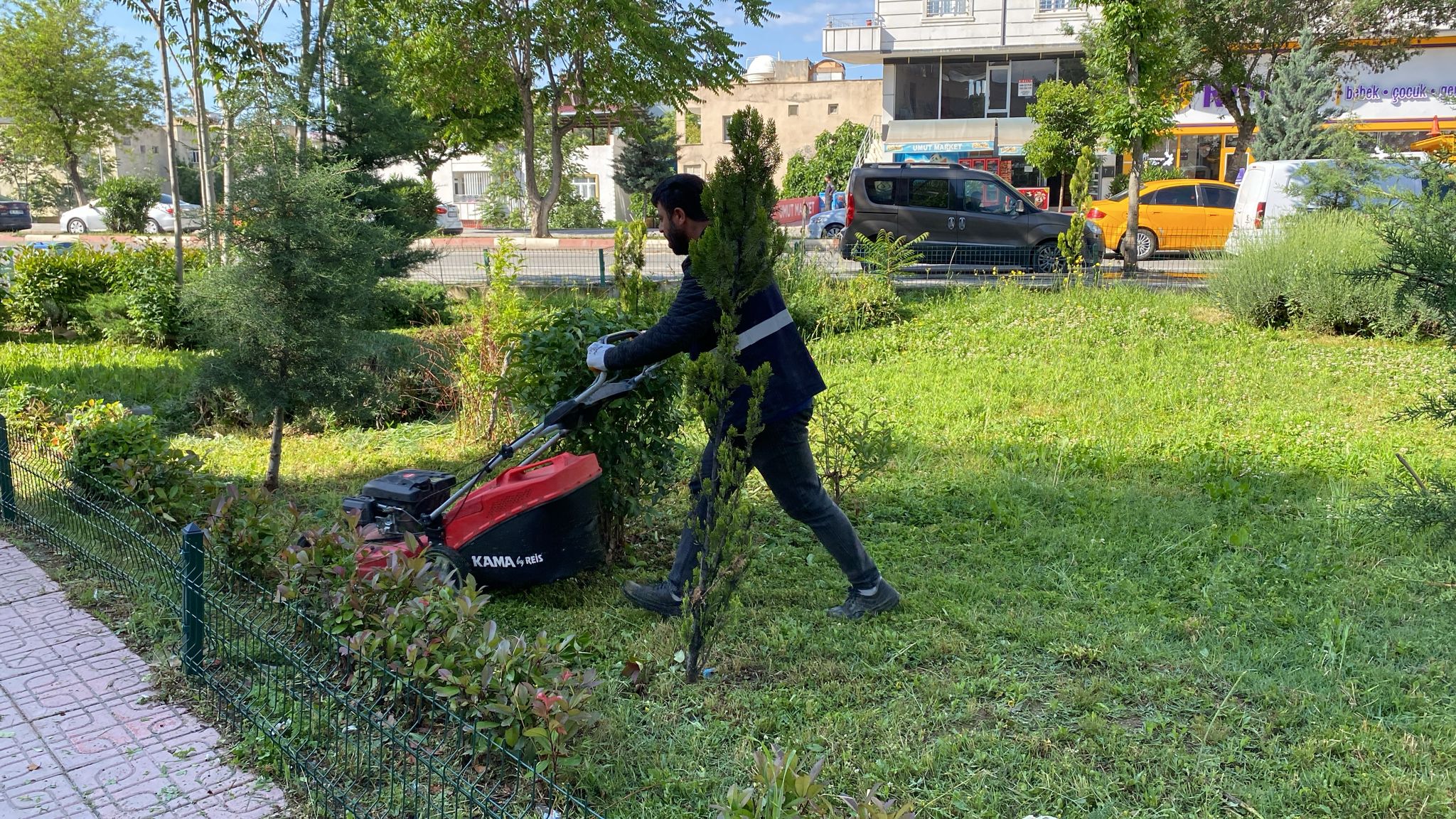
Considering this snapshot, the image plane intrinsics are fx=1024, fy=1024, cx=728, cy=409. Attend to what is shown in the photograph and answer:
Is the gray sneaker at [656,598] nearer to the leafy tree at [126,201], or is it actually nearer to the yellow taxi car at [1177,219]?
the yellow taxi car at [1177,219]

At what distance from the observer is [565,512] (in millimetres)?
4414

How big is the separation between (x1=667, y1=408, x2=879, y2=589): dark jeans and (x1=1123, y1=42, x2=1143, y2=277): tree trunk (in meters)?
13.4

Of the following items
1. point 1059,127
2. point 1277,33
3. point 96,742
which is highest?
point 1277,33

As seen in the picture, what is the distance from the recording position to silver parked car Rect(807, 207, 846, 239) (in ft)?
82.4

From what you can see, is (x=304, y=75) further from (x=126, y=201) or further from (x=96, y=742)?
(x=126, y=201)

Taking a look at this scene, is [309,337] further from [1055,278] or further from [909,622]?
[1055,278]

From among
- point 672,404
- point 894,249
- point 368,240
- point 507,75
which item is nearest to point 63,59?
point 507,75

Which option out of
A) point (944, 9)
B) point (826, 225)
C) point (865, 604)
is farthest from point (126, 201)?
point (865, 604)

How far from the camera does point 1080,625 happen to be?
4.32 meters

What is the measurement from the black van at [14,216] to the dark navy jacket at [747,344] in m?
36.7

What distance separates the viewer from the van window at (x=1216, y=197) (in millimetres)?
20516

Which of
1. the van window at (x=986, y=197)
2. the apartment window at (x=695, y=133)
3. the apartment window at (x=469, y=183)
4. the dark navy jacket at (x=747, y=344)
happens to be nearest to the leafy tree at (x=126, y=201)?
the apartment window at (x=469, y=183)

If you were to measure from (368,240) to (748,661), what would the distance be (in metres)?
3.65

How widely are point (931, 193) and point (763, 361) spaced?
14878mm
